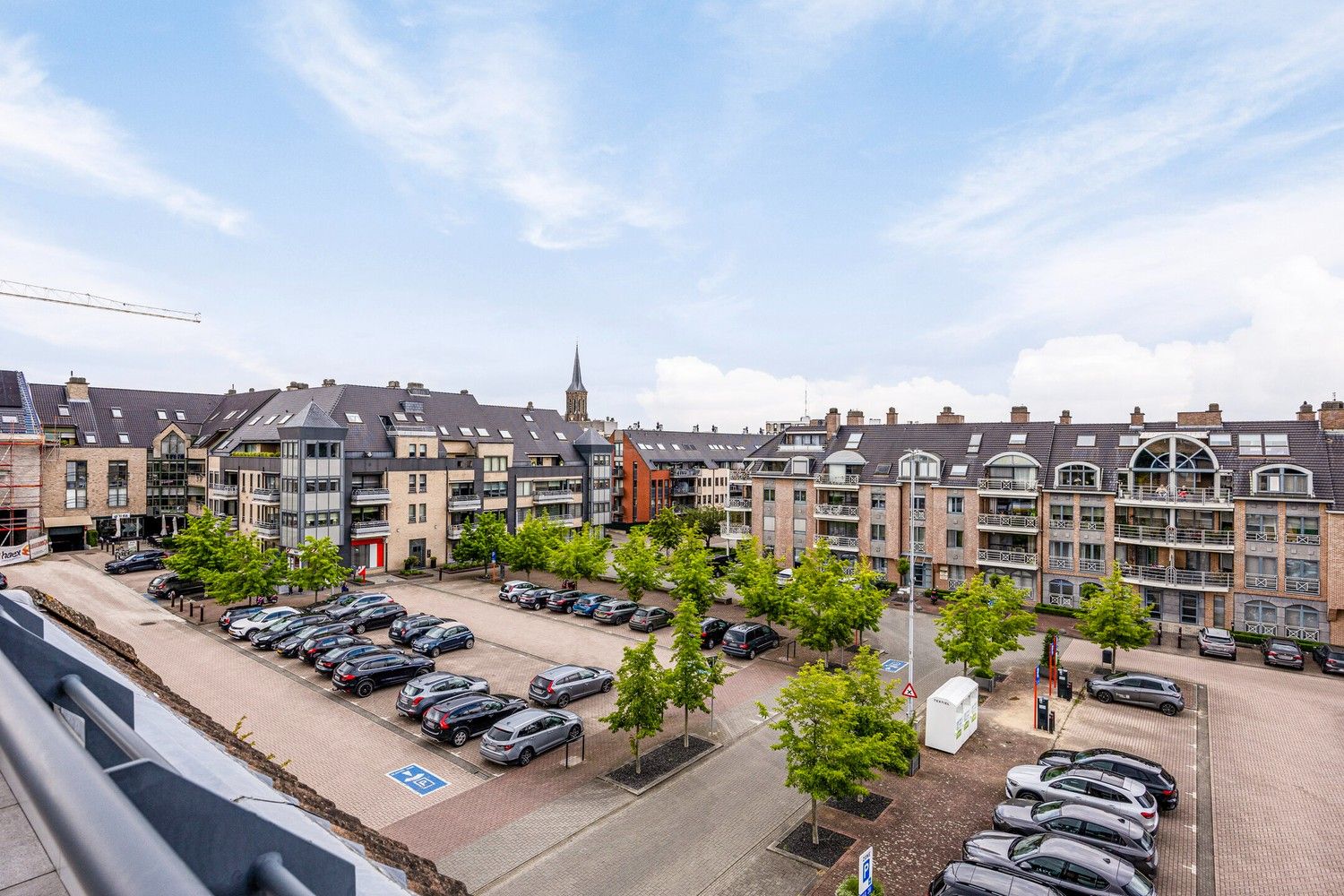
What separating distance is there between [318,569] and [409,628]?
376 inches

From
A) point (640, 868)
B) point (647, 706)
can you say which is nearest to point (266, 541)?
point (647, 706)

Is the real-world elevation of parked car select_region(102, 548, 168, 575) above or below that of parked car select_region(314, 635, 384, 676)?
above

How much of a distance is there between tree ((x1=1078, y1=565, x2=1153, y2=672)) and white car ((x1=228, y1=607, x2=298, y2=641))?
123 feet

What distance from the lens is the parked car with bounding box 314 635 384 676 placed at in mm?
28328

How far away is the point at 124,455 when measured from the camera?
60.2 meters

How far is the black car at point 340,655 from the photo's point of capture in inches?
1115

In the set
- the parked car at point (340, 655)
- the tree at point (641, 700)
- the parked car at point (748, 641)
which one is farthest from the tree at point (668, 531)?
the tree at point (641, 700)

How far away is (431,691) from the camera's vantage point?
978 inches

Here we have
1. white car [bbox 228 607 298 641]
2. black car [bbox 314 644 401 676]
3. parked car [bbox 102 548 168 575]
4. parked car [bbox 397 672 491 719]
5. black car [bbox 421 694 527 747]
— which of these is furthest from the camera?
parked car [bbox 102 548 168 575]

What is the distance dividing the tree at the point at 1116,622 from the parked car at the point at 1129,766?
31.5 feet

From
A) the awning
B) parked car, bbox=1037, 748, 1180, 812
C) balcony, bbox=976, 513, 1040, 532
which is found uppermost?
balcony, bbox=976, 513, 1040, 532

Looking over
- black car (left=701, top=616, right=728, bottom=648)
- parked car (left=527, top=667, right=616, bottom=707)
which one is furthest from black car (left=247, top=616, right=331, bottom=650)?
black car (left=701, top=616, right=728, bottom=648)

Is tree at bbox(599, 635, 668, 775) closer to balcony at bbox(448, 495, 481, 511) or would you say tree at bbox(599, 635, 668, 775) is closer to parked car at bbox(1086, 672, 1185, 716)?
parked car at bbox(1086, 672, 1185, 716)

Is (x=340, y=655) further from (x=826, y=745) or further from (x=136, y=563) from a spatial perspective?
(x=136, y=563)
